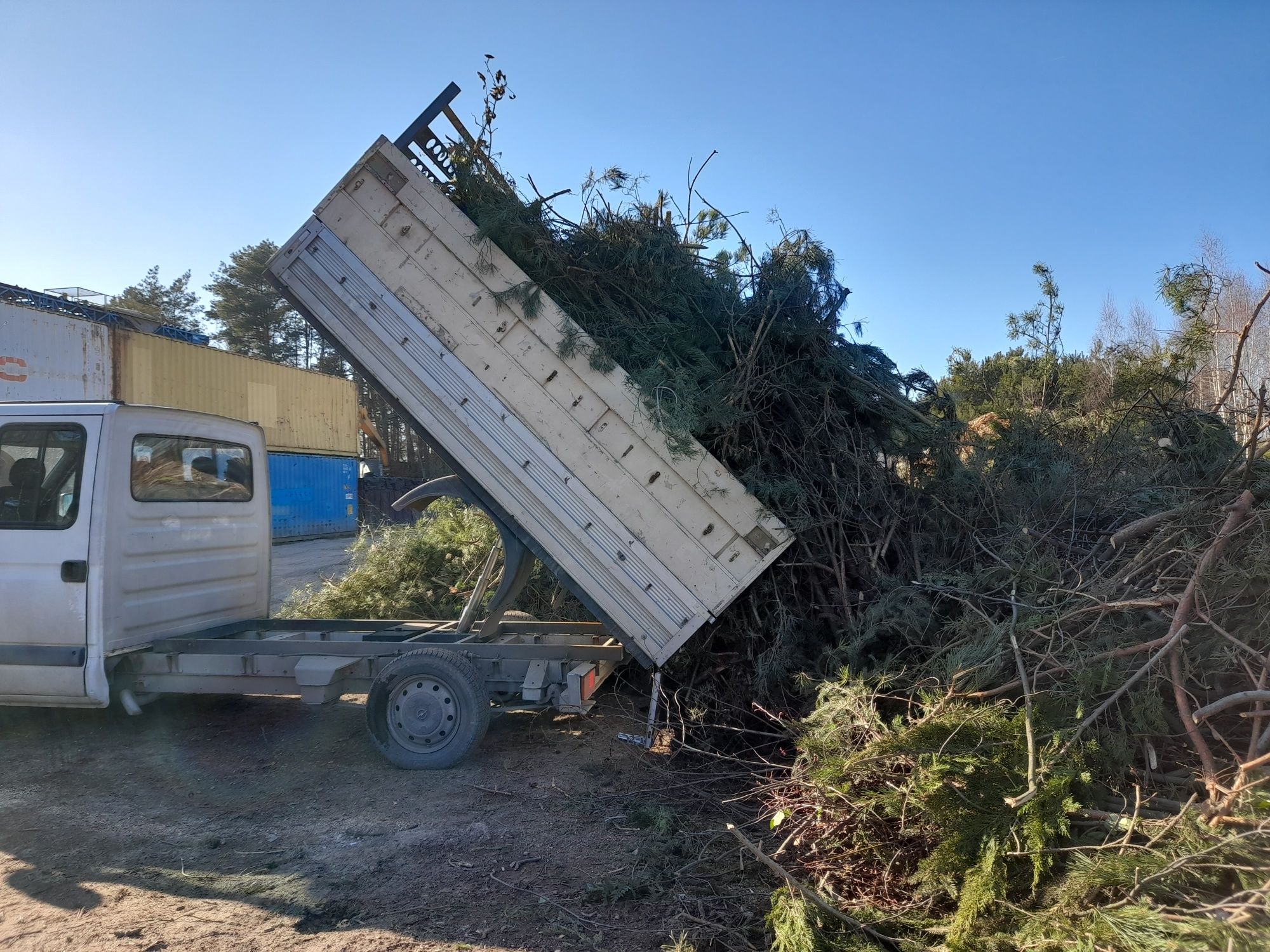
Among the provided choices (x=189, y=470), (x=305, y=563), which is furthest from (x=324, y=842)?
(x=305, y=563)

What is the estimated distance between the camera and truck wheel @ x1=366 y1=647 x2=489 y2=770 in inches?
199

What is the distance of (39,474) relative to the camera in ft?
17.2

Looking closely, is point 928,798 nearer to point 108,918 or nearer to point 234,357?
point 108,918

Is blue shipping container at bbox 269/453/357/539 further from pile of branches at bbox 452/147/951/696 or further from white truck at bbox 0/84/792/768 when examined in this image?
pile of branches at bbox 452/147/951/696

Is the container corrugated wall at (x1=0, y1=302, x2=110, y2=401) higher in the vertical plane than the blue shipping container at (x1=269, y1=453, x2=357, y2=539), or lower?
higher

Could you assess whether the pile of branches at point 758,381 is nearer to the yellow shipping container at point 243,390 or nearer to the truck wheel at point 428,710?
the truck wheel at point 428,710

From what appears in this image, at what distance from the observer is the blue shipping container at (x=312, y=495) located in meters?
24.7

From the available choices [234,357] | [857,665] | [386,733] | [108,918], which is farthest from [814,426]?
[234,357]

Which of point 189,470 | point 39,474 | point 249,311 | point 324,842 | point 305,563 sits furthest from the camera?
point 249,311

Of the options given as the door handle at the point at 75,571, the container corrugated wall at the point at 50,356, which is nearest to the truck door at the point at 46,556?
the door handle at the point at 75,571

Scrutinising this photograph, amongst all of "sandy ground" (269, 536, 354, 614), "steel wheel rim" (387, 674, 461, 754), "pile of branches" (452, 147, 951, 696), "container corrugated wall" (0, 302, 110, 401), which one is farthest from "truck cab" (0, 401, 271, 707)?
"container corrugated wall" (0, 302, 110, 401)

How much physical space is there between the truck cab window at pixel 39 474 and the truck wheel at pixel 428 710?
2.26 metres

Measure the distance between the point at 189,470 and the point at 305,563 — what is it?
41.7 ft

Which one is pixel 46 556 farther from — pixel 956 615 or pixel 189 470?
pixel 956 615
